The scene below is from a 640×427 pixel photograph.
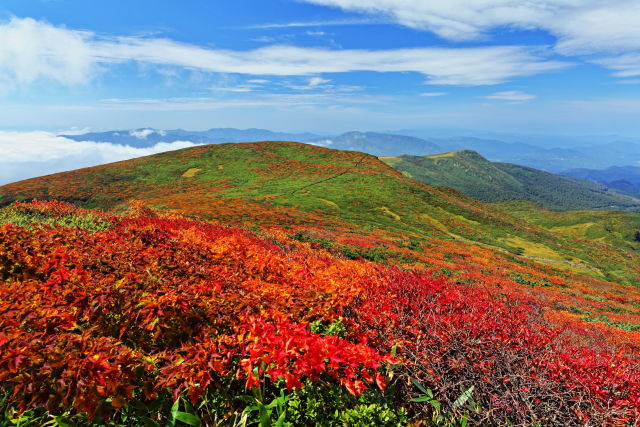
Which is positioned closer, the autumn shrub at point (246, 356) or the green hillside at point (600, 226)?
the autumn shrub at point (246, 356)

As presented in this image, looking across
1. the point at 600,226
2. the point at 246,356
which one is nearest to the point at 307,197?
the point at 246,356

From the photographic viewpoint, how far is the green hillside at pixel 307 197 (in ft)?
135

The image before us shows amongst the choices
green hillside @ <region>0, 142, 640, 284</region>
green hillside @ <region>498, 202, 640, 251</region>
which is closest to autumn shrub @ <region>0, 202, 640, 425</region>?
green hillside @ <region>0, 142, 640, 284</region>

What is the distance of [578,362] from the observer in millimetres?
5629

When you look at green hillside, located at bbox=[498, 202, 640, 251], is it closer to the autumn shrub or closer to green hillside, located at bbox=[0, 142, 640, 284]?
green hillside, located at bbox=[0, 142, 640, 284]

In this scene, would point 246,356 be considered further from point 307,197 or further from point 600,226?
point 600,226

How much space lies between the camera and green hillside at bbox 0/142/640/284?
1624 inches

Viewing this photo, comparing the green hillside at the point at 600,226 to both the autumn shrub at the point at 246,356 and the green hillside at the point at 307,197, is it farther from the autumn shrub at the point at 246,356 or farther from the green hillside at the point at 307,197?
the autumn shrub at the point at 246,356

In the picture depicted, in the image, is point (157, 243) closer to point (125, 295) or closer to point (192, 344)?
point (125, 295)

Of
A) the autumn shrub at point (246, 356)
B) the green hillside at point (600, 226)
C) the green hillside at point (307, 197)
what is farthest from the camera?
the green hillside at point (600, 226)

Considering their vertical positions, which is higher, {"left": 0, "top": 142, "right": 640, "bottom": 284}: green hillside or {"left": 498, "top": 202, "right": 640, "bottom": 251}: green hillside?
{"left": 0, "top": 142, "right": 640, "bottom": 284}: green hillside

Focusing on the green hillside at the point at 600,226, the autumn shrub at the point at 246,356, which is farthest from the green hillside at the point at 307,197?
the green hillside at the point at 600,226

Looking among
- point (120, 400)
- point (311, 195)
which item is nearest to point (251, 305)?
point (120, 400)

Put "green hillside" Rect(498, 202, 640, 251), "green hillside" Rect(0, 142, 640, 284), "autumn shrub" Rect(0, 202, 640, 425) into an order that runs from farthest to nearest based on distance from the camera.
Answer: "green hillside" Rect(498, 202, 640, 251) → "green hillside" Rect(0, 142, 640, 284) → "autumn shrub" Rect(0, 202, 640, 425)
